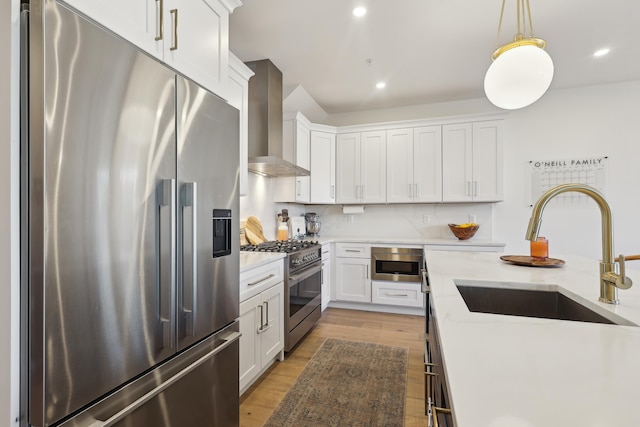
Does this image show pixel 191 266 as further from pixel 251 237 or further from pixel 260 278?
pixel 251 237

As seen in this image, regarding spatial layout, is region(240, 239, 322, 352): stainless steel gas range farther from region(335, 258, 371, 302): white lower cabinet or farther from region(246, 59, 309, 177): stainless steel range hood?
region(246, 59, 309, 177): stainless steel range hood

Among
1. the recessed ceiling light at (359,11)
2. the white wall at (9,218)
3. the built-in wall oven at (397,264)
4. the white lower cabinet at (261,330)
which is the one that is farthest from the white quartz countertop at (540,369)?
the built-in wall oven at (397,264)

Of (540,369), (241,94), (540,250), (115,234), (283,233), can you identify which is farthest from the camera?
(283,233)

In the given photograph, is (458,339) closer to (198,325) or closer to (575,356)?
(575,356)

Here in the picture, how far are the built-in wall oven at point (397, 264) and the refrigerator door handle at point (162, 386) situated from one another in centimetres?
241

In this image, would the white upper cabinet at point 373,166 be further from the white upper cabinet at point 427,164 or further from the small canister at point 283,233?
the small canister at point 283,233

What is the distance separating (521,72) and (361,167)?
2.69 metres

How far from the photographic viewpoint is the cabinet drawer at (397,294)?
12.0 ft

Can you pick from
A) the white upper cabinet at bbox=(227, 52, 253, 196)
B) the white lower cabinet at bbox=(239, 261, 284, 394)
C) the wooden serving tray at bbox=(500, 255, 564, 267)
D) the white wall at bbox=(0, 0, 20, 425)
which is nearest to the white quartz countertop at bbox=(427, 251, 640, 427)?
the wooden serving tray at bbox=(500, 255, 564, 267)

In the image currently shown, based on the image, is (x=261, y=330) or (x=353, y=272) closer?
(x=261, y=330)

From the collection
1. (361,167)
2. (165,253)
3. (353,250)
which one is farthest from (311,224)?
(165,253)

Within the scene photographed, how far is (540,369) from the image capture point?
1.86 feet

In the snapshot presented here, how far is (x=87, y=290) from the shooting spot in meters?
0.94

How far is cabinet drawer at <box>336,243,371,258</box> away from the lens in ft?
12.6
